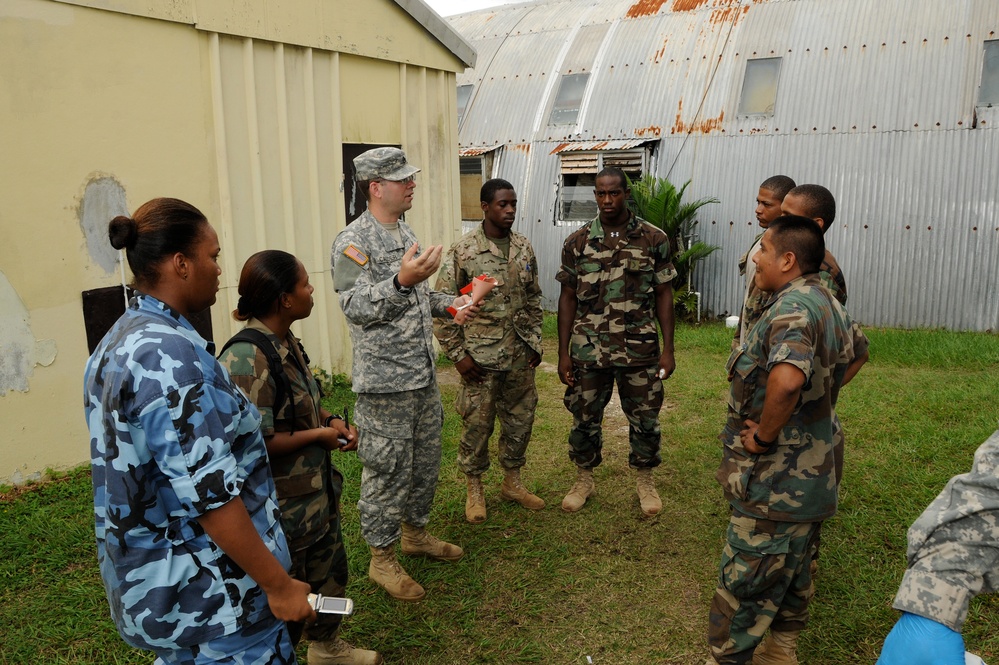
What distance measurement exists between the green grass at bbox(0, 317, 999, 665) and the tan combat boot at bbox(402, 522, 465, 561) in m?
0.07

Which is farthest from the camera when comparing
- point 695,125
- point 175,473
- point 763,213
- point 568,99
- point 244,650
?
point 568,99

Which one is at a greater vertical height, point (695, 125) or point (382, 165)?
point (695, 125)

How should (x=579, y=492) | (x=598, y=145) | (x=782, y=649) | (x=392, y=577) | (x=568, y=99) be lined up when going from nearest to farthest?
(x=782, y=649) → (x=392, y=577) → (x=579, y=492) → (x=598, y=145) → (x=568, y=99)

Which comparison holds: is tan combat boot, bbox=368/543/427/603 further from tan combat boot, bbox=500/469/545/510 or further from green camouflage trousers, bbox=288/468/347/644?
tan combat boot, bbox=500/469/545/510

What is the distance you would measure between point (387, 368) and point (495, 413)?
1.24 metres

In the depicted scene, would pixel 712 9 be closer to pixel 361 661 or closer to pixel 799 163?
pixel 799 163

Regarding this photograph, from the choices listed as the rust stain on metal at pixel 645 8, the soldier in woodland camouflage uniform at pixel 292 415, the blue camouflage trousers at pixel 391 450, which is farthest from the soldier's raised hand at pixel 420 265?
the rust stain on metal at pixel 645 8

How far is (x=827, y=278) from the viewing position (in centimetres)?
→ 346

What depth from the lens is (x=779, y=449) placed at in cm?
271

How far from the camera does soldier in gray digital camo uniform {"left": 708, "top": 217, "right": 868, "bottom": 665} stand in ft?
8.61

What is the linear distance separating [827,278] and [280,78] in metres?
4.94

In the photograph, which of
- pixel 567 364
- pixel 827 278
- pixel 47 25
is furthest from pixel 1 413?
A: pixel 827 278

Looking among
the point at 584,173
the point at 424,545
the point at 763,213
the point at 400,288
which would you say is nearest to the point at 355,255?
the point at 400,288

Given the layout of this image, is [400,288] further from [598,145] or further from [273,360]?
[598,145]
